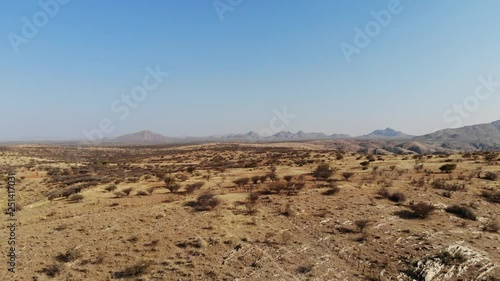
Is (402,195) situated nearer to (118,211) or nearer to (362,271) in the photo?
(362,271)

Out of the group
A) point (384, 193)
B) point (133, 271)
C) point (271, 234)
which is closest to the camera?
point (133, 271)

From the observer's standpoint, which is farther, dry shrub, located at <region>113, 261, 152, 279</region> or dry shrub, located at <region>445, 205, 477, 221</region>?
dry shrub, located at <region>445, 205, 477, 221</region>

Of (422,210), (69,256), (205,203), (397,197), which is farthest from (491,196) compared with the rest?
(69,256)

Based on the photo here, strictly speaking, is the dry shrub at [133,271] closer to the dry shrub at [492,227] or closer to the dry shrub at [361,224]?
the dry shrub at [361,224]

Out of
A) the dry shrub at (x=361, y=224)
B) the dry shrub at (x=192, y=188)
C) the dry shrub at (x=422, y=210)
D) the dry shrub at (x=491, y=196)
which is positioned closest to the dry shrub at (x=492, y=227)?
the dry shrub at (x=422, y=210)

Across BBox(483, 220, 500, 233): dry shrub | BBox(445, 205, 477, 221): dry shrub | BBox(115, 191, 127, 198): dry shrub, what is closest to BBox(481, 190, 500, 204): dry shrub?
BBox(445, 205, 477, 221): dry shrub

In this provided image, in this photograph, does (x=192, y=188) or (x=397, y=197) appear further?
(x=192, y=188)

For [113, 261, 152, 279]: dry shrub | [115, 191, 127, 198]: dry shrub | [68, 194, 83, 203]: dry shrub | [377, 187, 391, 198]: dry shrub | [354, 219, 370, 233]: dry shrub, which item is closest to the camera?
[113, 261, 152, 279]: dry shrub

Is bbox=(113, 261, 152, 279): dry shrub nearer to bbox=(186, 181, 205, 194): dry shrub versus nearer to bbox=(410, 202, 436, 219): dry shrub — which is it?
bbox=(186, 181, 205, 194): dry shrub

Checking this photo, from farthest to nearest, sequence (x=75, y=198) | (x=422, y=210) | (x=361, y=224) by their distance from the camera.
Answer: (x=75, y=198) → (x=422, y=210) → (x=361, y=224)

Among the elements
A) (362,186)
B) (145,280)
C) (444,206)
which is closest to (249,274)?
(145,280)

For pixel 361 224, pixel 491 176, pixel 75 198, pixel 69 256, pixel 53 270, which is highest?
pixel 491 176

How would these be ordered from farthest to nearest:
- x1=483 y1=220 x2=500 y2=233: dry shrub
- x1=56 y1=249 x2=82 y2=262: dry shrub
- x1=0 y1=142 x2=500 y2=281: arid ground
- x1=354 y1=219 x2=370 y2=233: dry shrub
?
x1=354 y1=219 x2=370 y2=233: dry shrub < x1=483 y1=220 x2=500 y2=233: dry shrub < x1=56 y1=249 x2=82 y2=262: dry shrub < x1=0 y1=142 x2=500 y2=281: arid ground

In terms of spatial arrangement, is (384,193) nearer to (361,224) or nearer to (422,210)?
(422,210)
